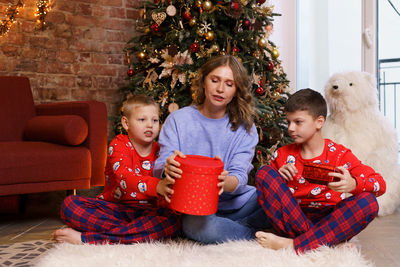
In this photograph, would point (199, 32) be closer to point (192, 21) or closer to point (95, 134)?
point (192, 21)

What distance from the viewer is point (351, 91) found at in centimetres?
245

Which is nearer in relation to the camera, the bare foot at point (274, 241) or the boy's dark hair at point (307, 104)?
the bare foot at point (274, 241)

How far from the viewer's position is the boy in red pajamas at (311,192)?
152 centimetres

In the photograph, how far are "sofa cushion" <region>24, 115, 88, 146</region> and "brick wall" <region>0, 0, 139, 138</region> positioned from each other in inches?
34.4

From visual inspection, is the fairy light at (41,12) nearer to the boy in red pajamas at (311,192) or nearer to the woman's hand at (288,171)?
the boy in red pajamas at (311,192)

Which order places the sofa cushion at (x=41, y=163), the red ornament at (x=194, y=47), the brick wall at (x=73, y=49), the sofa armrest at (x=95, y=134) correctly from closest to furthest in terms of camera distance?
the sofa cushion at (x=41, y=163)
the sofa armrest at (x=95, y=134)
the red ornament at (x=194, y=47)
the brick wall at (x=73, y=49)

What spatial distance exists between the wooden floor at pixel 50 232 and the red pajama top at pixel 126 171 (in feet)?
1.27

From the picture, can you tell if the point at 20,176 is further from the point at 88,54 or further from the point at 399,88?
the point at 399,88

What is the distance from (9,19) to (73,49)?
0.52 m

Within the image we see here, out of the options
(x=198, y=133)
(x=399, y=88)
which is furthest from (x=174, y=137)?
(x=399, y=88)

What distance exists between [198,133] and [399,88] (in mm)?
2643

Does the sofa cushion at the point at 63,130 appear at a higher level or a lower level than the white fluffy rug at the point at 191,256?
higher

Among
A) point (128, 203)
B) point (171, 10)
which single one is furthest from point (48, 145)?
point (171, 10)

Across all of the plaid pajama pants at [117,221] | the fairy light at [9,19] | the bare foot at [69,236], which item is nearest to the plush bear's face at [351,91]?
the plaid pajama pants at [117,221]
